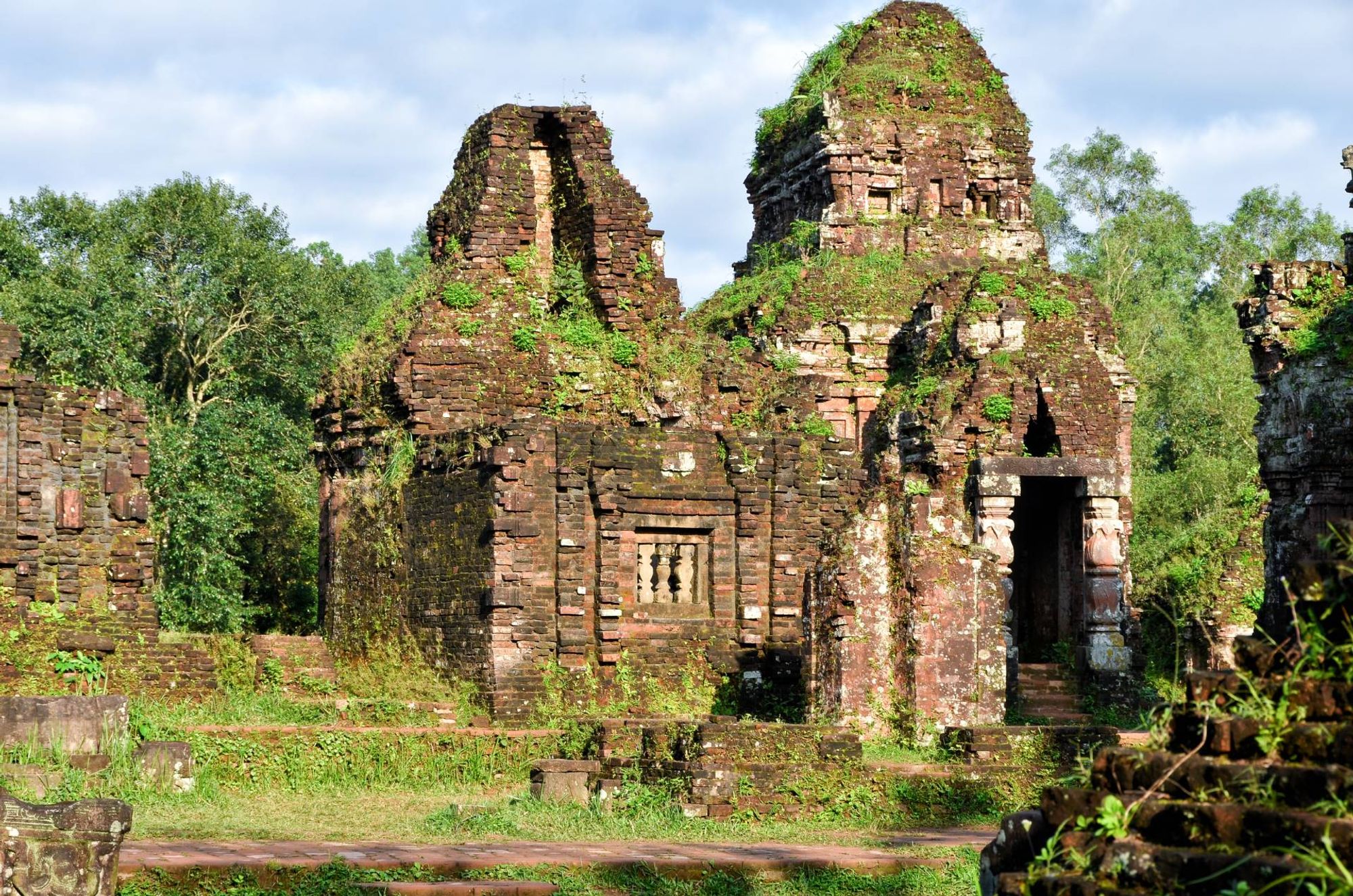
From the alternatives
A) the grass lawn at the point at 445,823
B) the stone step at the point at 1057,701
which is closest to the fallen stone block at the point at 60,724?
the grass lawn at the point at 445,823

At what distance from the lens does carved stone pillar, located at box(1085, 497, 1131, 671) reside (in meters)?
24.8

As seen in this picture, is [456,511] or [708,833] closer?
[708,833]

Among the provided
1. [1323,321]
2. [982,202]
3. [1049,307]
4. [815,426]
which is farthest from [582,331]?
[982,202]

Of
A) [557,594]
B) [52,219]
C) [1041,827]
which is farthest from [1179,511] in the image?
[1041,827]

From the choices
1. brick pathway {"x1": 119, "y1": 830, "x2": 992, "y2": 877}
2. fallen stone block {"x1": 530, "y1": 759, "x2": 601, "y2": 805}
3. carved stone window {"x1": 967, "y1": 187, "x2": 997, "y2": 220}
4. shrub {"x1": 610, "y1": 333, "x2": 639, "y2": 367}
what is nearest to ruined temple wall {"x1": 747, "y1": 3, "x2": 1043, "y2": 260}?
carved stone window {"x1": 967, "y1": 187, "x2": 997, "y2": 220}

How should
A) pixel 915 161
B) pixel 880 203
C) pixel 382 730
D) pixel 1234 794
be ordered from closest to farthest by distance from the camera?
pixel 1234 794
pixel 382 730
pixel 880 203
pixel 915 161

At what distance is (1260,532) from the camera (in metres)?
25.9

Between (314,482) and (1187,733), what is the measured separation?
26165 millimetres

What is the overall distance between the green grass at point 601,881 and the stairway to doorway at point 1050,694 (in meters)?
10.6

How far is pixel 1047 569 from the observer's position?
26.9 m

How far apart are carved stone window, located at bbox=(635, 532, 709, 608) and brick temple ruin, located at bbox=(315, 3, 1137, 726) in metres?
0.03

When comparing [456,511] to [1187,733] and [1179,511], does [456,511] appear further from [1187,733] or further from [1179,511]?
[1179,511]

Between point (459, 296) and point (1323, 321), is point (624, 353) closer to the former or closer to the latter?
point (459, 296)

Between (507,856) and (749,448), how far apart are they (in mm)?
9414
